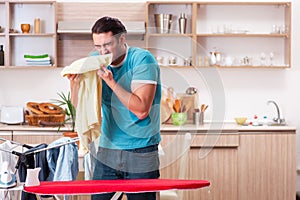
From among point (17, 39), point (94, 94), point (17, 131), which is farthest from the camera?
point (17, 39)

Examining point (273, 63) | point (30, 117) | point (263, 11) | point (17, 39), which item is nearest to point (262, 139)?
point (273, 63)

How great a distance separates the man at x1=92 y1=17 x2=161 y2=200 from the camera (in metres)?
2.56

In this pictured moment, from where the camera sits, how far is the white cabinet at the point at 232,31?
5.20 metres

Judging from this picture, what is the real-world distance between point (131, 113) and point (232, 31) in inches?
109

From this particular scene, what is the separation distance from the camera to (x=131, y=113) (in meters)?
2.60

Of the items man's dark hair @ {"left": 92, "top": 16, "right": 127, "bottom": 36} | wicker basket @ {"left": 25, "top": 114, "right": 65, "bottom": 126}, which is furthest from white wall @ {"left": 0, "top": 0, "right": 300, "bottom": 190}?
man's dark hair @ {"left": 92, "top": 16, "right": 127, "bottom": 36}

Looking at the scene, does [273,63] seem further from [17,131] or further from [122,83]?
[122,83]

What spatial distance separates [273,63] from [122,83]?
2.90 meters

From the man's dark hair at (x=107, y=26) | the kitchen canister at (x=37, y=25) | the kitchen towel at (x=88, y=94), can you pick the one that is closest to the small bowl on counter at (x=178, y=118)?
the kitchen canister at (x=37, y=25)

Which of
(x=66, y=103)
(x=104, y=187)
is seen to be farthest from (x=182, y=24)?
(x=104, y=187)

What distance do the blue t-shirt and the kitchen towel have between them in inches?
2.4

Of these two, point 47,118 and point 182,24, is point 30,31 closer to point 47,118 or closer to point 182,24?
point 47,118

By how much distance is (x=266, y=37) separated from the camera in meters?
5.27

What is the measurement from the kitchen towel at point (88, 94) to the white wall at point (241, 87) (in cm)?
259
